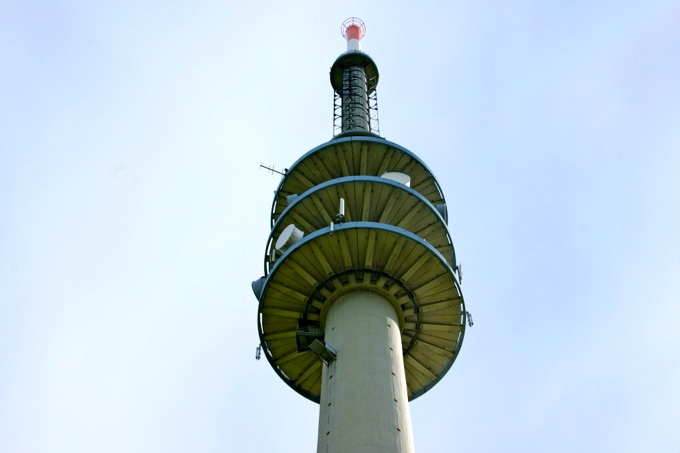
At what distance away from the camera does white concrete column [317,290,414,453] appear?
19016 millimetres

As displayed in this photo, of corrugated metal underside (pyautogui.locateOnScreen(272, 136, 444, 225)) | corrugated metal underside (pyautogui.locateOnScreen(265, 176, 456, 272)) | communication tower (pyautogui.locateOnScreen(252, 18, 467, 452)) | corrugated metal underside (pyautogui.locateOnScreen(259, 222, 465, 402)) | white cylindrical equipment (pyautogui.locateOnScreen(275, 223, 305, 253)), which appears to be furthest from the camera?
corrugated metal underside (pyautogui.locateOnScreen(272, 136, 444, 225))

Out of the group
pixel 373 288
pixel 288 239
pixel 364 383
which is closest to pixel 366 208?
pixel 373 288

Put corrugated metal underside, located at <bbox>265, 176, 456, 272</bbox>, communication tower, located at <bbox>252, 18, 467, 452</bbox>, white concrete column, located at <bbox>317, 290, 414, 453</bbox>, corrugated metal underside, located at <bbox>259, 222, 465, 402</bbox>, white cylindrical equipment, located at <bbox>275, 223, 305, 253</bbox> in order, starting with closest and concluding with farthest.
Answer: white concrete column, located at <bbox>317, 290, 414, 453</bbox> → communication tower, located at <bbox>252, 18, 467, 452</bbox> → corrugated metal underside, located at <bbox>259, 222, 465, 402</bbox> → white cylindrical equipment, located at <bbox>275, 223, 305, 253</bbox> → corrugated metal underside, located at <bbox>265, 176, 456, 272</bbox>

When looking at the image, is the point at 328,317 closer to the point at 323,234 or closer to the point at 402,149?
the point at 323,234

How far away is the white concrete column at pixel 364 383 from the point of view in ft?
62.4

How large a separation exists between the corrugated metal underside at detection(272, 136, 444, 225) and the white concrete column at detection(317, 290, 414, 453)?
269 inches

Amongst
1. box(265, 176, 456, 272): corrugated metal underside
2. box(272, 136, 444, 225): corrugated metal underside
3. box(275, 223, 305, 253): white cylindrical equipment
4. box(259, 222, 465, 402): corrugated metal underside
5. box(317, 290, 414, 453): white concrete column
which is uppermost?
box(272, 136, 444, 225): corrugated metal underside

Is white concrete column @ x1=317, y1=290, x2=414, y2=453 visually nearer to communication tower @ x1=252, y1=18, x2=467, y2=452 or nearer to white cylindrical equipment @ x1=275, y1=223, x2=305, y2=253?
communication tower @ x1=252, y1=18, x2=467, y2=452

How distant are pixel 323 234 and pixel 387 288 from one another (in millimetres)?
3182

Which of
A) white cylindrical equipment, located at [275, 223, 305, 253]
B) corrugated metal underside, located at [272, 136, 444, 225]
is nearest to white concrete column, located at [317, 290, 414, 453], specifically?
white cylindrical equipment, located at [275, 223, 305, 253]

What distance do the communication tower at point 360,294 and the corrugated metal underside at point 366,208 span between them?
1.6 inches

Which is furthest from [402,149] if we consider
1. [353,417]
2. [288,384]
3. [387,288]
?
[353,417]

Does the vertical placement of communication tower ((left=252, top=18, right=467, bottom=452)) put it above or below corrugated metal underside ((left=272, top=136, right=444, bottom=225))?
below

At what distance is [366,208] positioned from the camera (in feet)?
84.2
